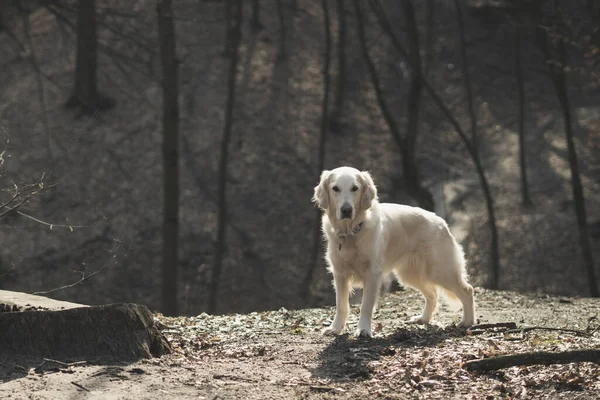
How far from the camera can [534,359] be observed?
21.3ft

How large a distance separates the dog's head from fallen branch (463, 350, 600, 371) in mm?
2242

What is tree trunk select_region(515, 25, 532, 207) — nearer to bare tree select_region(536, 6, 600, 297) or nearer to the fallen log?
bare tree select_region(536, 6, 600, 297)

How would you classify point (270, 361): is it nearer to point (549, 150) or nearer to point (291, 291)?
point (291, 291)

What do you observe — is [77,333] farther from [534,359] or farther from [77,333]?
[534,359]

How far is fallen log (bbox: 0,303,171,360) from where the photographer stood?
695 centimetres

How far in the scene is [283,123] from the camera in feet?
96.9

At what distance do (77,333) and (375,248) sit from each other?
322 cm

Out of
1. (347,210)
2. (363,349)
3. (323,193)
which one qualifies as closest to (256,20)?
(323,193)

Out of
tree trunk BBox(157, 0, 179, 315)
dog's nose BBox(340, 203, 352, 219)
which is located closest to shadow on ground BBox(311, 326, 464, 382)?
dog's nose BBox(340, 203, 352, 219)

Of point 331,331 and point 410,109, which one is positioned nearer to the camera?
point 331,331

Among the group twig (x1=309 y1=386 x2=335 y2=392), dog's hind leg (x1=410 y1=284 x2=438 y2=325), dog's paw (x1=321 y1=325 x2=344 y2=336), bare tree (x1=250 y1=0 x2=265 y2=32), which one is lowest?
twig (x1=309 y1=386 x2=335 y2=392)

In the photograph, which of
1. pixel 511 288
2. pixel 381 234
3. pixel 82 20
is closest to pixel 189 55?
pixel 82 20

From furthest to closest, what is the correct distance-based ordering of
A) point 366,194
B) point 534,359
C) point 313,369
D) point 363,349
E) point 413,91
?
point 413,91, point 366,194, point 363,349, point 313,369, point 534,359

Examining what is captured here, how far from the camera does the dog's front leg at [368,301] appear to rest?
8.58 meters
